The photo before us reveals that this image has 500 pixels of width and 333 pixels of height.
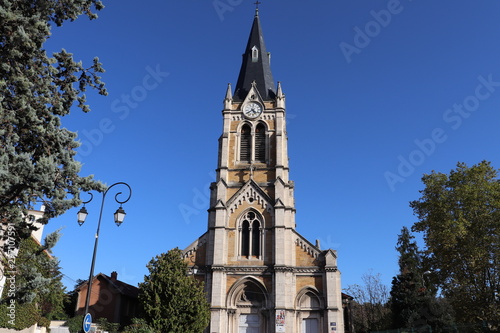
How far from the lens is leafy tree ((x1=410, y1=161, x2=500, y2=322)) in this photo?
22609 millimetres

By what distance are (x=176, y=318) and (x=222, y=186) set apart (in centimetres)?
1204

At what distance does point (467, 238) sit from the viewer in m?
23.3

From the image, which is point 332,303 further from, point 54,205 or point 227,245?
point 54,205

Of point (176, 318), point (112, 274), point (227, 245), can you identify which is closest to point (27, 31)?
point (176, 318)

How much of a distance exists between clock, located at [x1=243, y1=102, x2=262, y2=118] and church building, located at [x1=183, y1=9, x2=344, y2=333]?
0.09 metres

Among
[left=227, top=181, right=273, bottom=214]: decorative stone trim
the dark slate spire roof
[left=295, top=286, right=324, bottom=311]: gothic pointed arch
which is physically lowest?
[left=295, top=286, right=324, bottom=311]: gothic pointed arch

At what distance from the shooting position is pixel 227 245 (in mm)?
32188

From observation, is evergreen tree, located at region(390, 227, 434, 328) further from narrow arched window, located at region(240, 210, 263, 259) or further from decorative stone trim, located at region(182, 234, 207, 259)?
decorative stone trim, located at region(182, 234, 207, 259)

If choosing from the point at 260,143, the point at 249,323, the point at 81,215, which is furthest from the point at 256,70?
the point at 81,215

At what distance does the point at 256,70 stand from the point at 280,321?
968 inches

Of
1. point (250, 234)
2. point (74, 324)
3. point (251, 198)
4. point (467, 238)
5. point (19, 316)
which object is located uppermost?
point (251, 198)

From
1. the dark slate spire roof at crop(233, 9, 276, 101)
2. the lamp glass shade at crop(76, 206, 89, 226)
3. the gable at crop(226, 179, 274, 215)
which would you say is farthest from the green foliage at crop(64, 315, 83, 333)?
the dark slate spire roof at crop(233, 9, 276, 101)

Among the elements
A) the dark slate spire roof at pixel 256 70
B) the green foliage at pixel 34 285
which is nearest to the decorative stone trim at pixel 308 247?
the dark slate spire roof at pixel 256 70

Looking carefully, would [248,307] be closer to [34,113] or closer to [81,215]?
[81,215]
